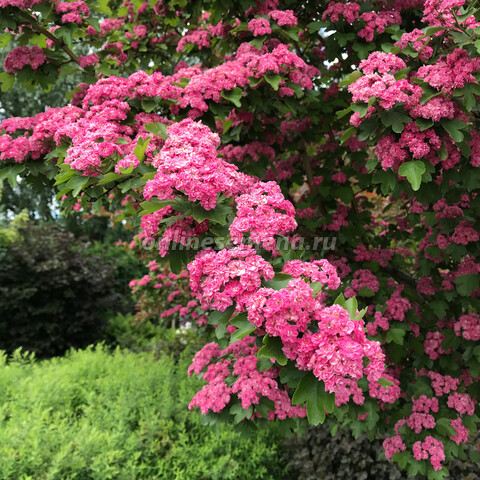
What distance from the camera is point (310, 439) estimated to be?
4.65 meters

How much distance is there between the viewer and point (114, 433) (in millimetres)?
3477


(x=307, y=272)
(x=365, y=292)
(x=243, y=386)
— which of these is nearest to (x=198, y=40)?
(x=365, y=292)

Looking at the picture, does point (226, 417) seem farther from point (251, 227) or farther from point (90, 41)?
point (90, 41)

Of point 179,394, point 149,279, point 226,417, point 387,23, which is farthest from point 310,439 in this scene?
point 387,23

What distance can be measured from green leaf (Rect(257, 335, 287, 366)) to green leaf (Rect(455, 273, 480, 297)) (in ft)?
6.16

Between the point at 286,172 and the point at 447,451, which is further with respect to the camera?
the point at 286,172

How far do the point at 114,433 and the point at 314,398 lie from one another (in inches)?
103

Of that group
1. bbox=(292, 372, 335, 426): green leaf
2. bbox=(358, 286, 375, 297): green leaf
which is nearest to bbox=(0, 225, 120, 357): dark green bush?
bbox=(358, 286, 375, 297): green leaf

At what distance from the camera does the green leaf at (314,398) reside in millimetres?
1418

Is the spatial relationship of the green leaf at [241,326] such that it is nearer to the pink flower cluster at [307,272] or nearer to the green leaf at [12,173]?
the pink flower cluster at [307,272]

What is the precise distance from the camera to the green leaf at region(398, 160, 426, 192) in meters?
1.95

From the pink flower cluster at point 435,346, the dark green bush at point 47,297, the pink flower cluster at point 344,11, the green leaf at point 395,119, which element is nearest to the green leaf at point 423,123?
the green leaf at point 395,119

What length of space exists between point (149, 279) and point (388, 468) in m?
3.67

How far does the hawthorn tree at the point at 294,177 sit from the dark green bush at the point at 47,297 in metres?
4.49
